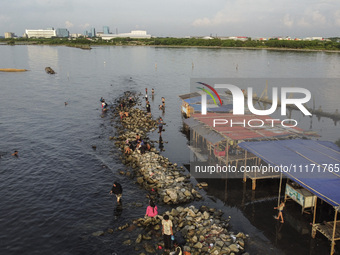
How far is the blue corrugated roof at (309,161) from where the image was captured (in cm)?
1577

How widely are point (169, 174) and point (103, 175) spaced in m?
6.65

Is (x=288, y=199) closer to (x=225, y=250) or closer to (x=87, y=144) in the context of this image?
(x=225, y=250)

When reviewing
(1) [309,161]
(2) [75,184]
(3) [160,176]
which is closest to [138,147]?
(3) [160,176]

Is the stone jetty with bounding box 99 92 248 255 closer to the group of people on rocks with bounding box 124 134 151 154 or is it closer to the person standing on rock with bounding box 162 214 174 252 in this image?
the person standing on rock with bounding box 162 214 174 252

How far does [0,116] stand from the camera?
46969 mm

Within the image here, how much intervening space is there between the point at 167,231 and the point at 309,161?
11299mm

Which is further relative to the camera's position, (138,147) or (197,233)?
(138,147)

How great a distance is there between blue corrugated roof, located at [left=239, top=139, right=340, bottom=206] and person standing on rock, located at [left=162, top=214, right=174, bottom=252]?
8471 mm

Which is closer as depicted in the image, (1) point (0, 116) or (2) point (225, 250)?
(2) point (225, 250)

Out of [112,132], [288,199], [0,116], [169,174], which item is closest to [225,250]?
[288,199]

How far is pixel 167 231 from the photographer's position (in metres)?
15.4

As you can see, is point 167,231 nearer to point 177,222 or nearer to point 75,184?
point 177,222

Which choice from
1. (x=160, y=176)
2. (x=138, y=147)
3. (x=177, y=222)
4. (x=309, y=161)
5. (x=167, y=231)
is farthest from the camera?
(x=138, y=147)

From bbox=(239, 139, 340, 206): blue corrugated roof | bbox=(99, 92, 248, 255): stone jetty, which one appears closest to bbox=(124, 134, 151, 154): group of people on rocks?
bbox=(99, 92, 248, 255): stone jetty
